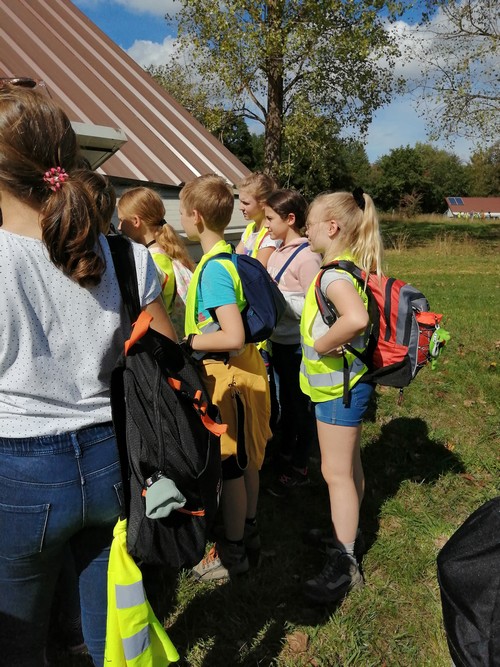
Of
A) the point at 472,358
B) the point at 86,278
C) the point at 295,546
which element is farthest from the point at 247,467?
the point at 472,358

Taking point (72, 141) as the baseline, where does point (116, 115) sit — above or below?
above

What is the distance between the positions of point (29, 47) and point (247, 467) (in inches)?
210

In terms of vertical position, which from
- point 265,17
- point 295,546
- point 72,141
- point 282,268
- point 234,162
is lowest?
point 295,546

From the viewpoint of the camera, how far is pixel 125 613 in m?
1.67

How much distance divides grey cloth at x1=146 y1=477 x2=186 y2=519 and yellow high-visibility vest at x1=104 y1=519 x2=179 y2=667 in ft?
0.57

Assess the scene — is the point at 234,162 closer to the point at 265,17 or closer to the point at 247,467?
the point at 247,467

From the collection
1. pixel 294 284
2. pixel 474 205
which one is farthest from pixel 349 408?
pixel 474 205

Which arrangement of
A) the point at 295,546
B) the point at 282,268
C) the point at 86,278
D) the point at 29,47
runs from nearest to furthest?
the point at 86,278 → the point at 295,546 → the point at 282,268 → the point at 29,47

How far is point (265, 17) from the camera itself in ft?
54.3

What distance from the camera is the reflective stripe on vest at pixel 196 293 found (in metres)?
2.68

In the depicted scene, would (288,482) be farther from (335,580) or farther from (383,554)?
(335,580)

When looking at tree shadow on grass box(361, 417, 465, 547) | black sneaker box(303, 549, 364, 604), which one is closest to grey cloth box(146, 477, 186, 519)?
black sneaker box(303, 549, 364, 604)

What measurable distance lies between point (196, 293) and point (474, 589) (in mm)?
1745

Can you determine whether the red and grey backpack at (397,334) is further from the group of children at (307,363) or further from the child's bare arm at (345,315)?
the child's bare arm at (345,315)
